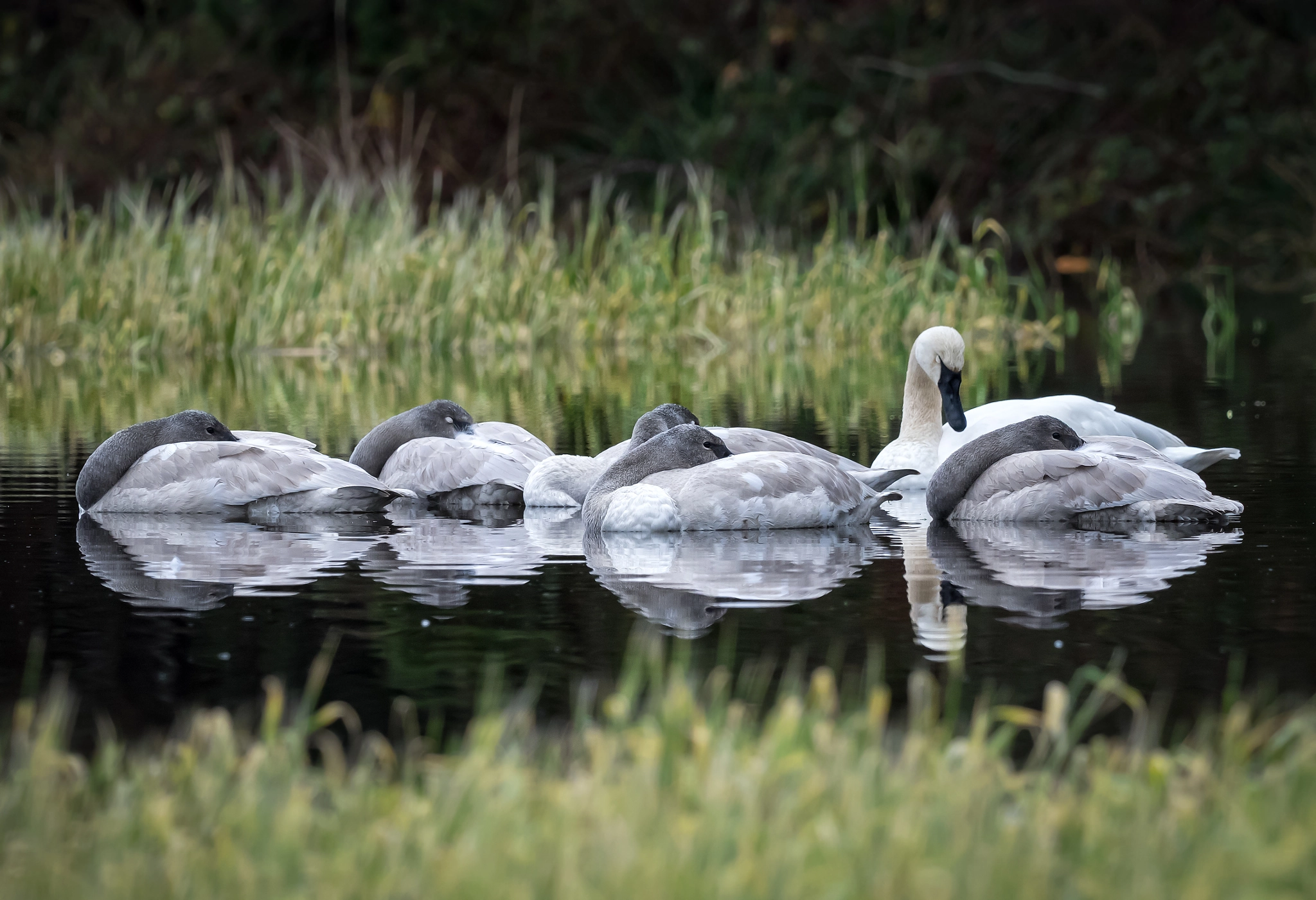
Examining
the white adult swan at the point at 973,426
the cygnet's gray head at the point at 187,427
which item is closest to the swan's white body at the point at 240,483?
the cygnet's gray head at the point at 187,427

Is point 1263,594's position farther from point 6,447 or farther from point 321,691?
point 6,447

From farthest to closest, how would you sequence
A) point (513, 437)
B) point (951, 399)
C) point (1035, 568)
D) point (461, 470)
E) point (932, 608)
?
1. point (951, 399)
2. point (513, 437)
3. point (461, 470)
4. point (1035, 568)
5. point (932, 608)

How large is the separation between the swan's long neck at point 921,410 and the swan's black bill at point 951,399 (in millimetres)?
38

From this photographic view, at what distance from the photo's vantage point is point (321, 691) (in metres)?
4.84

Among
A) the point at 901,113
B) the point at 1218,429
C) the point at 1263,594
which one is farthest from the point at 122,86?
the point at 1263,594

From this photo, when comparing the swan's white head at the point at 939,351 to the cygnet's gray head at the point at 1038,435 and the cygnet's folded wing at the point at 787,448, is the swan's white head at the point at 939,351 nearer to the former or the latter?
the cygnet's folded wing at the point at 787,448

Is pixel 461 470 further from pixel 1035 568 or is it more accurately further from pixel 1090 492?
pixel 1035 568

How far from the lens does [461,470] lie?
8672 mm

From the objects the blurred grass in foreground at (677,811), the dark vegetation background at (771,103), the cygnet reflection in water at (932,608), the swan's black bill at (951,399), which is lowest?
the blurred grass in foreground at (677,811)

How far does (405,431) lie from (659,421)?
65.3 inches

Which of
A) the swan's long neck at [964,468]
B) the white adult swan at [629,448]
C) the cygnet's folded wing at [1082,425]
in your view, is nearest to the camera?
the swan's long neck at [964,468]

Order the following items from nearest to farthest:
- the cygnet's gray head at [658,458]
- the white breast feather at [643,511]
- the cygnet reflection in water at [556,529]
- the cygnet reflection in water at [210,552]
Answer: the cygnet reflection in water at [210,552] < the cygnet reflection in water at [556,529] < the white breast feather at [643,511] < the cygnet's gray head at [658,458]

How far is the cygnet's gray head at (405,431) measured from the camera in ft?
30.8

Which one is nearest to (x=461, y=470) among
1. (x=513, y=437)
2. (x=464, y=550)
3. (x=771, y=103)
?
(x=513, y=437)
